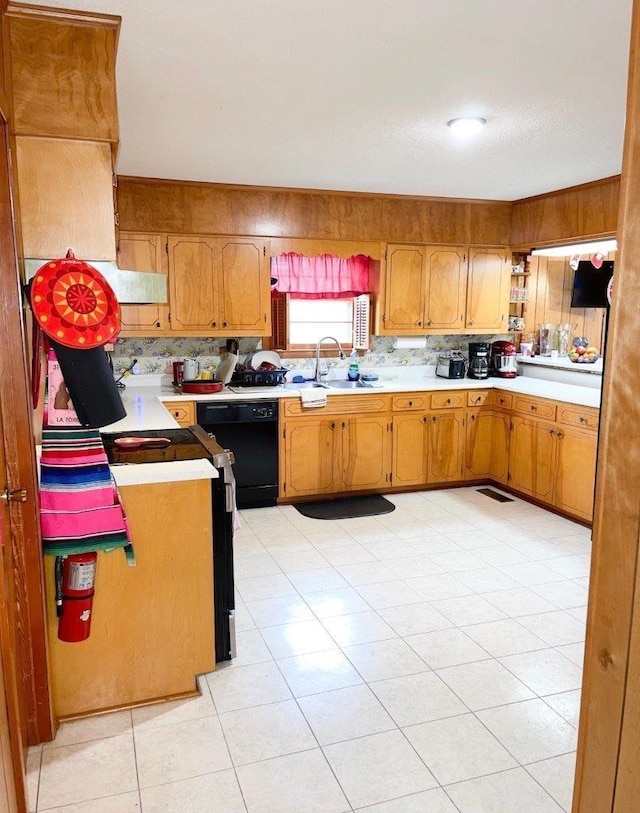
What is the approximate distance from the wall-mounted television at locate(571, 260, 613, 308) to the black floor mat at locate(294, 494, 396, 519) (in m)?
2.35

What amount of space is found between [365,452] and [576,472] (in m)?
1.56

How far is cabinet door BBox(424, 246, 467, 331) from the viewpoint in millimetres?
5074

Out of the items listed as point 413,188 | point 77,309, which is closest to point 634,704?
point 77,309

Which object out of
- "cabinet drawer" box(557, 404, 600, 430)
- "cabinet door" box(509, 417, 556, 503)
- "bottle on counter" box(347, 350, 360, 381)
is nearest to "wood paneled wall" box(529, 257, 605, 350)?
"cabinet door" box(509, 417, 556, 503)

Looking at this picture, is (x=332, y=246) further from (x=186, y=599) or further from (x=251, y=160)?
(x=186, y=599)

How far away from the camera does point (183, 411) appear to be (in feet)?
14.1

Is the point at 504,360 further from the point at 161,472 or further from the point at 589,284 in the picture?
the point at 161,472

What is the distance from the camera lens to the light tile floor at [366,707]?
191cm

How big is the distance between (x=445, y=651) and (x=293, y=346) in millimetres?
3073

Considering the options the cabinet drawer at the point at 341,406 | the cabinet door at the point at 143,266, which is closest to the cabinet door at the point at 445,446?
the cabinet drawer at the point at 341,406

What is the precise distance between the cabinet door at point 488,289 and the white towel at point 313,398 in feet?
5.12

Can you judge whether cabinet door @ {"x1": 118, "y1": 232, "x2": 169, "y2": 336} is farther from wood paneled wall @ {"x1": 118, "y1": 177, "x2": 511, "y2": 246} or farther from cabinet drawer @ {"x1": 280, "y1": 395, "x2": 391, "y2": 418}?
cabinet drawer @ {"x1": 280, "y1": 395, "x2": 391, "y2": 418}

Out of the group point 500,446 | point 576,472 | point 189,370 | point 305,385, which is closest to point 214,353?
point 189,370

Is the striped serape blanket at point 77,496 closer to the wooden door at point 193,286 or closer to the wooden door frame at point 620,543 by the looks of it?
the wooden door frame at point 620,543
